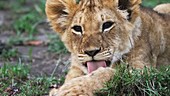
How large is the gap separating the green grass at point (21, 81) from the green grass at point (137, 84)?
92cm

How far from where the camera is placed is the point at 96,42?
4473mm

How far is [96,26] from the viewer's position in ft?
15.0

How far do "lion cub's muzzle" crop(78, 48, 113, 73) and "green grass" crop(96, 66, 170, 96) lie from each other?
0.57ft

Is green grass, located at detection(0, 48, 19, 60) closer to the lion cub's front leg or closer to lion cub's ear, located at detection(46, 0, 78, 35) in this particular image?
lion cub's ear, located at detection(46, 0, 78, 35)

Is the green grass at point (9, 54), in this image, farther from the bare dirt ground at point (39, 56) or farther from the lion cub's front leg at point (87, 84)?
the lion cub's front leg at point (87, 84)

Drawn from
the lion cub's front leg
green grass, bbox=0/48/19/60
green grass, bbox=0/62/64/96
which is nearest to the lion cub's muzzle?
the lion cub's front leg

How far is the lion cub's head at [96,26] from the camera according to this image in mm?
4508

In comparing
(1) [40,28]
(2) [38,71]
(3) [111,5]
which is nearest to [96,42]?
(3) [111,5]

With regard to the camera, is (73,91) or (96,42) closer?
(73,91)

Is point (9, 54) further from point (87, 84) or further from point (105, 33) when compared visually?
point (87, 84)

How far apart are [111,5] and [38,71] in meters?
1.54

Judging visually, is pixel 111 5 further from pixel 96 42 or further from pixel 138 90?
pixel 138 90

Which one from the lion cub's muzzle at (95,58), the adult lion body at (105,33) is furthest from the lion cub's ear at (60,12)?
the lion cub's muzzle at (95,58)

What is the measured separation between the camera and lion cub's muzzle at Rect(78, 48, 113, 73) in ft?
14.5
